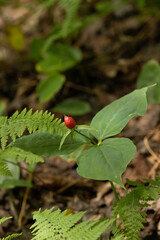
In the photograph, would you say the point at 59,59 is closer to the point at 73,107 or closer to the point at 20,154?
the point at 73,107

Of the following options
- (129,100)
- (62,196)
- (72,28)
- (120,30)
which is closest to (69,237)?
(129,100)

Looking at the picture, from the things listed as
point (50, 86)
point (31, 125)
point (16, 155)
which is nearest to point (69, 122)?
point (31, 125)

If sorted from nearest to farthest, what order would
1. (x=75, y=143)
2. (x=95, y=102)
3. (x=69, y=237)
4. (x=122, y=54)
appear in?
(x=69, y=237)
(x=75, y=143)
(x=95, y=102)
(x=122, y=54)

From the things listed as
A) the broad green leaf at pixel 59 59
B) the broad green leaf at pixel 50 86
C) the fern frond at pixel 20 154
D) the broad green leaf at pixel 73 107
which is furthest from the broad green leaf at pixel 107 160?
the broad green leaf at pixel 59 59

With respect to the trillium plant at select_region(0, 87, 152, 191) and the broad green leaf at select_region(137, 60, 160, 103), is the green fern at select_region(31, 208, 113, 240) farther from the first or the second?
the broad green leaf at select_region(137, 60, 160, 103)

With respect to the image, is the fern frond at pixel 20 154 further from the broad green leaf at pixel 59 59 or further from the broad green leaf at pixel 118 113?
the broad green leaf at pixel 59 59

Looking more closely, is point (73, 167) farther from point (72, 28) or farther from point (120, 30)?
point (120, 30)

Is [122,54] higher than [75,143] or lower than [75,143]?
lower
